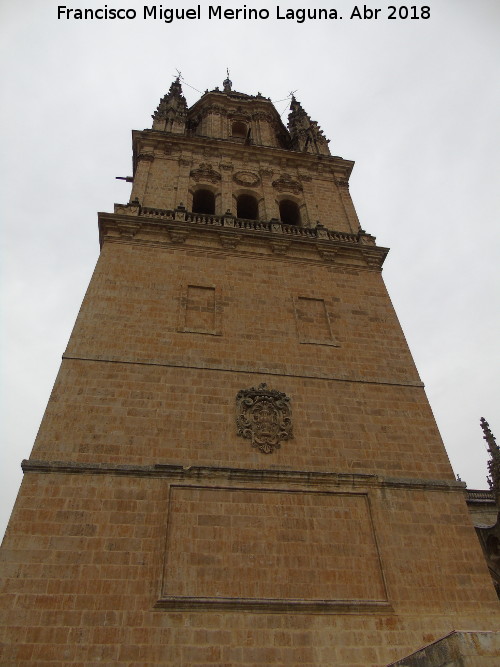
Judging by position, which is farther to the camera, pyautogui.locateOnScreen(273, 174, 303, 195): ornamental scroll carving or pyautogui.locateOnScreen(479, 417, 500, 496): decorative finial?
pyautogui.locateOnScreen(273, 174, 303, 195): ornamental scroll carving

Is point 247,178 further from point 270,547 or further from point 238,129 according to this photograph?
point 270,547

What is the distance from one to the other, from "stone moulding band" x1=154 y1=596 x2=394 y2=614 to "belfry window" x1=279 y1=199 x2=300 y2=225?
43.4 feet

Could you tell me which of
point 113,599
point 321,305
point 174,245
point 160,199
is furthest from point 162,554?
point 160,199

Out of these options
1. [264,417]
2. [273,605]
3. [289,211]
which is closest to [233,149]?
[289,211]

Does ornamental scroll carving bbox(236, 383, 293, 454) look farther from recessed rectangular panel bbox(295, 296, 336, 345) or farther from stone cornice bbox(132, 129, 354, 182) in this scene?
stone cornice bbox(132, 129, 354, 182)

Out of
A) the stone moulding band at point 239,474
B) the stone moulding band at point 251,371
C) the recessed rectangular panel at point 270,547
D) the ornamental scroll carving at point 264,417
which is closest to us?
the recessed rectangular panel at point 270,547

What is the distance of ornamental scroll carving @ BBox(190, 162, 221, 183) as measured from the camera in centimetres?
1828

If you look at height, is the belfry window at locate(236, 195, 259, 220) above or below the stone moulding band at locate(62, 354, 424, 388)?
above

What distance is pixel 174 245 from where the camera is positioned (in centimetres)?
1465

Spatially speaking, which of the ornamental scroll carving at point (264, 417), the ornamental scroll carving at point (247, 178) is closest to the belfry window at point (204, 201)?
the ornamental scroll carving at point (247, 178)

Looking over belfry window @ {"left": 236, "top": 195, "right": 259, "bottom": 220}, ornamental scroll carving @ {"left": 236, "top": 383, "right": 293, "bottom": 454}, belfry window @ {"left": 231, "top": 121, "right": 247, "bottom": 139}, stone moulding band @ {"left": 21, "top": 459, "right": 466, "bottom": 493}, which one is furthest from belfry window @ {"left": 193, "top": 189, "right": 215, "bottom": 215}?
stone moulding band @ {"left": 21, "top": 459, "right": 466, "bottom": 493}

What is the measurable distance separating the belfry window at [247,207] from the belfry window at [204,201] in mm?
950

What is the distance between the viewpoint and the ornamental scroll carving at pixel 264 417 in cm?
1041

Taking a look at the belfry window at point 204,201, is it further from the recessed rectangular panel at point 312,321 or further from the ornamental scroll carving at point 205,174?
the recessed rectangular panel at point 312,321
